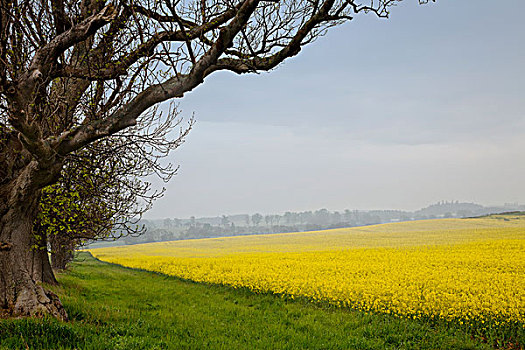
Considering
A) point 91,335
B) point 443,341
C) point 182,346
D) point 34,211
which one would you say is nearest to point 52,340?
point 91,335

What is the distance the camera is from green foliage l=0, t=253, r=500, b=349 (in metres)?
6.20

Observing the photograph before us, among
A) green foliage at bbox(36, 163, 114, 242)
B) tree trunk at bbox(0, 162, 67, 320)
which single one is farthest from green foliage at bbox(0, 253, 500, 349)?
green foliage at bbox(36, 163, 114, 242)

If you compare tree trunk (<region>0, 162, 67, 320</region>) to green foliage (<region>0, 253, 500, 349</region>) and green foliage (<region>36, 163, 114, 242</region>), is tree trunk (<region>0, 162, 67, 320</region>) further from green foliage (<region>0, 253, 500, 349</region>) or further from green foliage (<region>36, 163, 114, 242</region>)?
green foliage (<region>36, 163, 114, 242</region>)

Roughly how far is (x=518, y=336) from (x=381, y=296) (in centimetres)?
404

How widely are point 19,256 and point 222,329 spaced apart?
5.08 metres

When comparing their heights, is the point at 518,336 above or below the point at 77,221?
below

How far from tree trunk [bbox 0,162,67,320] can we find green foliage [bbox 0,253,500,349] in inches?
34.5

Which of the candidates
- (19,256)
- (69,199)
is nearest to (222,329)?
(19,256)

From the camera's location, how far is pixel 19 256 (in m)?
7.68

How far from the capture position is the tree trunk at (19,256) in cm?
717

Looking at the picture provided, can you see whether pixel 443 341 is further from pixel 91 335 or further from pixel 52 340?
pixel 52 340

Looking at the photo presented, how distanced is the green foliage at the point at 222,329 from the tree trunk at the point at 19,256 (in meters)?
0.88

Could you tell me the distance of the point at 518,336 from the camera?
8.69 metres

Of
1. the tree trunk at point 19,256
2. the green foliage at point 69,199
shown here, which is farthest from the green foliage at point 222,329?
the green foliage at point 69,199
